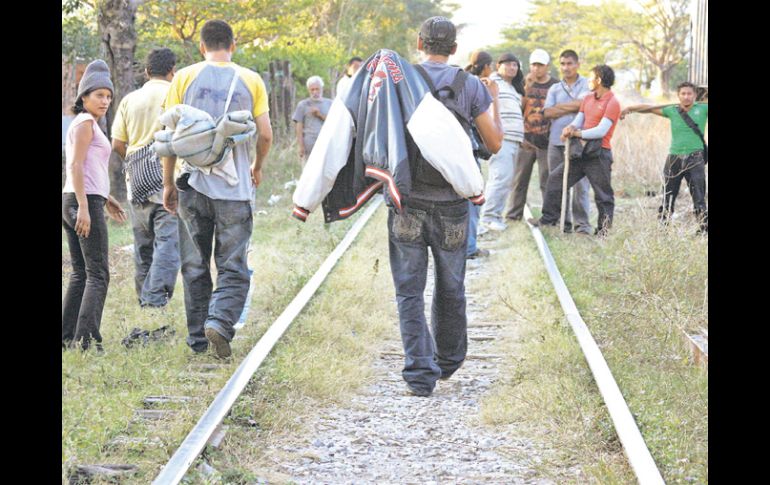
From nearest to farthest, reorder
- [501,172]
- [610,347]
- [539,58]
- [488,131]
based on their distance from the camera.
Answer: [488,131], [610,347], [501,172], [539,58]

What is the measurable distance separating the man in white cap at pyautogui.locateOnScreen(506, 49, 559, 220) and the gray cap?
600 centimetres

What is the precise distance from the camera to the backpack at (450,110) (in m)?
5.54

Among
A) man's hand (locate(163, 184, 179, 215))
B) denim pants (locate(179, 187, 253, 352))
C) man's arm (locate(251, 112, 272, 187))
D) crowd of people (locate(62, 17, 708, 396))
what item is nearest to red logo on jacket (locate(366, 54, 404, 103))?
crowd of people (locate(62, 17, 708, 396))

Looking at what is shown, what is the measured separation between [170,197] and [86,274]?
0.77 metres

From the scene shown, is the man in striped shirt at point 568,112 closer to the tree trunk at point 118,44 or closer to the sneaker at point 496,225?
the sneaker at point 496,225

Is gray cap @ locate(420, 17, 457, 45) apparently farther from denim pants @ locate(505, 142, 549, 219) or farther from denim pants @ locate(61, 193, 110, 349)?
denim pants @ locate(505, 142, 549, 219)

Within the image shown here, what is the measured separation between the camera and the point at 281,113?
66.3ft

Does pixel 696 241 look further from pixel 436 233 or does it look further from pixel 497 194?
pixel 436 233

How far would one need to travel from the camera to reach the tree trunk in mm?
11914

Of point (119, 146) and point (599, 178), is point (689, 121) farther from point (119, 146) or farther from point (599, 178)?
point (119, 146)

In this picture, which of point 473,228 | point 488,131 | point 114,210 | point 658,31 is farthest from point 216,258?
point 658,31

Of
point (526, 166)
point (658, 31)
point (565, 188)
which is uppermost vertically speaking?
point (658, 31)

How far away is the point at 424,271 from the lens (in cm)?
584

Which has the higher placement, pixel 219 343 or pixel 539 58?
pixel 539 58
